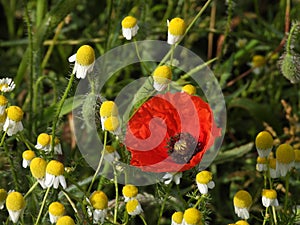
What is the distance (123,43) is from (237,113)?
12.5 inches

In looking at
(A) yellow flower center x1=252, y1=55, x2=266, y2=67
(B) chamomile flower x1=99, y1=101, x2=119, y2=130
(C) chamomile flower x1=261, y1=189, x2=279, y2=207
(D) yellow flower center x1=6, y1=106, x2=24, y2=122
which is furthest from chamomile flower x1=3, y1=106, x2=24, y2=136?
(A) yellow flower center x1=252, y1=55, x2=266, y2=67

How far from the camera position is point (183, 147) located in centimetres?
108

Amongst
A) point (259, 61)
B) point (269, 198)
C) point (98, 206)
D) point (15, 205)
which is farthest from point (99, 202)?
point (259, 61)

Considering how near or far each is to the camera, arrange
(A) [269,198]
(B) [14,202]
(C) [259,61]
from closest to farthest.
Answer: (B) [14,202], (A) [269,198], (C) [259,61]

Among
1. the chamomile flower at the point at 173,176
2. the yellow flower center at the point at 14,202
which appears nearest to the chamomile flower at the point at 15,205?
the yellow flower center at the point at 14,202

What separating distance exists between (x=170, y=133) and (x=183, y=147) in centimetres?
3

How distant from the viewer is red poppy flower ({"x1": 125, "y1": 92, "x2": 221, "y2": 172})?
3.34 ft

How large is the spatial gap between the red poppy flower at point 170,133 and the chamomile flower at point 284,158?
0.30ft

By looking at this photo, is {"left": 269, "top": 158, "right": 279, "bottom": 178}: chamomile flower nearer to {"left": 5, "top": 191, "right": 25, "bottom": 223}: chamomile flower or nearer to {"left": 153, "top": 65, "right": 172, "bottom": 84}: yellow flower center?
{"left": 153, "top": 65, "right": 172, "bottom": 84}: yellow flower center

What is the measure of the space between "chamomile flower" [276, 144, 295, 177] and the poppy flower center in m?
0.12

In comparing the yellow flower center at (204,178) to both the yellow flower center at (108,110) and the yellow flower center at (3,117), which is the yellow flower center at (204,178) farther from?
the yellow flower center at (3,117)

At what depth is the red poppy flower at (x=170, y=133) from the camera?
3.34 ft

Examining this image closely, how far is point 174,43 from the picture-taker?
3.35ft

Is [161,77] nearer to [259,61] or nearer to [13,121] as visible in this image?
[13,121]
